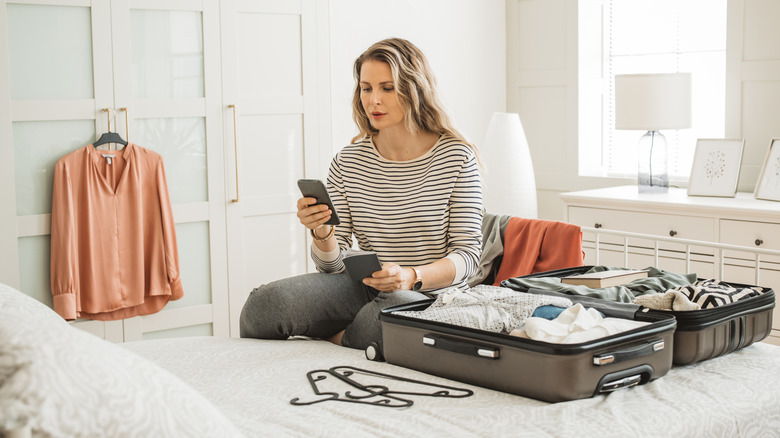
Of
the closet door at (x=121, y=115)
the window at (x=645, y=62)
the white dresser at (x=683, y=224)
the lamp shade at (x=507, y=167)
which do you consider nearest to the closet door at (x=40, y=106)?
the closet door at (x=121, y=115)

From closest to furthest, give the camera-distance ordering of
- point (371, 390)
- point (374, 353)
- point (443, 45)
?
1. point (371, 390)
2. point (374, 353)
3. point (443, 45)

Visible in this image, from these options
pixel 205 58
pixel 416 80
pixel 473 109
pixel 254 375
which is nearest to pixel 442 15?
pixel 473 109

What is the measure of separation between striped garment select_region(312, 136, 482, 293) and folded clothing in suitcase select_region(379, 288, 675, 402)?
0.54 meters

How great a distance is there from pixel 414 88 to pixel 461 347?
95cm

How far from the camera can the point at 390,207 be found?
2.25m

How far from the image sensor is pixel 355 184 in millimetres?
2326

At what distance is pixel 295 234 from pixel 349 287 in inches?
57.4

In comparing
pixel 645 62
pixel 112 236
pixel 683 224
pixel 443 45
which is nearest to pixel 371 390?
pixel 112 236

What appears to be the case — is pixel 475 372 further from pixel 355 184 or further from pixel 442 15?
pixel 442 15

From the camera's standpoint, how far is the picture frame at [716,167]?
10.9 feet

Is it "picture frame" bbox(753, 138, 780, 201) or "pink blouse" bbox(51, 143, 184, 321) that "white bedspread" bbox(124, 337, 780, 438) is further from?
"picture frame" bbox(753, 138, 780, 201)

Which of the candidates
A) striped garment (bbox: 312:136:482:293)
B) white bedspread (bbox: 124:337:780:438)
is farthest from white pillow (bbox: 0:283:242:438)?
striped garment (bbox: 312:136:482:293)

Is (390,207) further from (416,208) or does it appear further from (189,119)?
(189,119)

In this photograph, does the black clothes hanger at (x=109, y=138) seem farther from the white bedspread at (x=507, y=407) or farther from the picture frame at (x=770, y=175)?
the picture frame at (x=770, y=175)
